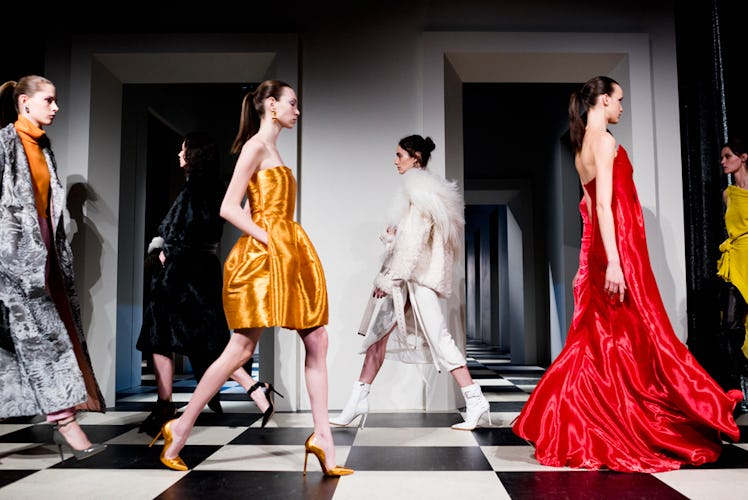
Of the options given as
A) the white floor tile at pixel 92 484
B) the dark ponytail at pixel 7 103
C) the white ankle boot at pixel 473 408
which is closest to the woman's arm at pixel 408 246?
the white ankle boot at pixel 473 408

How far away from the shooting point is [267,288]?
6.45ft

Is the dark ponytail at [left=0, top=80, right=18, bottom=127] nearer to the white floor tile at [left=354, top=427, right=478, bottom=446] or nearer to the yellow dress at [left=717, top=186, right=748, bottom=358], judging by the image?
the white floor tile at [left=354, top=427, right=478, bottom=446]

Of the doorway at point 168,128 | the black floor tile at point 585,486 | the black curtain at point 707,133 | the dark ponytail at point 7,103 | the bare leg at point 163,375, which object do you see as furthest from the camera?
the doorway at point 168,128

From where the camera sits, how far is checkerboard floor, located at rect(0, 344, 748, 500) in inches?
71.6

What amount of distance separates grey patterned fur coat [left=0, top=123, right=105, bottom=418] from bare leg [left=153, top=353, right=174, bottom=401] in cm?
54

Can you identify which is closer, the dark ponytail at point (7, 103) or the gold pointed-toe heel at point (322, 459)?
the gold pointed-toe heel at point (322, 459)

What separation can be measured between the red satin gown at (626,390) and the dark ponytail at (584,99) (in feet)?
0.60

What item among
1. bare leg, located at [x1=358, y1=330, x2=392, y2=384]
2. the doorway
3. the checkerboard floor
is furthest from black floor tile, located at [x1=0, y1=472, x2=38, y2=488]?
the doorway

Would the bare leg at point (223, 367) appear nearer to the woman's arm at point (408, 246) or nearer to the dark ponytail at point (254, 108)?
the dark ponytail at point (254, 108)

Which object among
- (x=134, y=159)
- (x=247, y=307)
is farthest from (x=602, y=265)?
(x=134, y=159)

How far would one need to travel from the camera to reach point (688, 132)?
3.60 m

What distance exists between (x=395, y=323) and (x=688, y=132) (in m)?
2.08

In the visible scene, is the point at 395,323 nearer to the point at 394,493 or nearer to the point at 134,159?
the point at 394,493

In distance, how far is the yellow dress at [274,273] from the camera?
6.42ft
